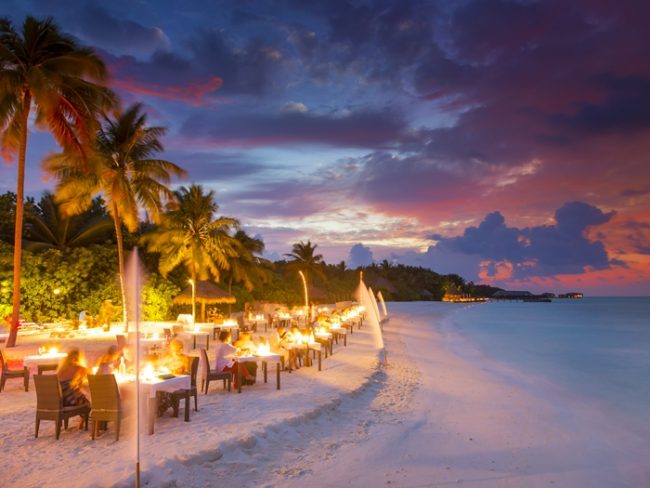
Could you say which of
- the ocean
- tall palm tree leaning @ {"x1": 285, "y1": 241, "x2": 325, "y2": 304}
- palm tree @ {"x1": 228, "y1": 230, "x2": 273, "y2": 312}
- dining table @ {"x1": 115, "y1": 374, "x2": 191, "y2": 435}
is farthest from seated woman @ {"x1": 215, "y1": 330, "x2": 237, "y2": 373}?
tall palm tree leaning @ {"x1": 285, "y1": 241, "x2": 325, "y2": 304}

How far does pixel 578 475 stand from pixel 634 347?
2674 cm

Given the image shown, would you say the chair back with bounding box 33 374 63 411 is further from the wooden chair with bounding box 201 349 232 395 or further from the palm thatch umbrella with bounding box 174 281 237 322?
the palm thatch umbrella with bounding box 174 281 237 322

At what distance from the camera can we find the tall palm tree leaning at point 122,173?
66.9 ft

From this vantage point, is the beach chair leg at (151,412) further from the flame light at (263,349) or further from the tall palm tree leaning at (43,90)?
the tall palm tree leaning at (43,90)

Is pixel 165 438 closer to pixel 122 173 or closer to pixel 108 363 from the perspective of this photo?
pixel 108 363

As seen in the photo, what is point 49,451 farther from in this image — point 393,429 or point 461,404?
point 461,404

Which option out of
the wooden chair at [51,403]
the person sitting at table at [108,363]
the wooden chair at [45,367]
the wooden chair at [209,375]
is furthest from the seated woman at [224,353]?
the wooden chair at [51,403]

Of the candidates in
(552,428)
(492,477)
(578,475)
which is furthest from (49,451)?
(552,428)

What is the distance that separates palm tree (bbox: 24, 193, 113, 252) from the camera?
24.4 m

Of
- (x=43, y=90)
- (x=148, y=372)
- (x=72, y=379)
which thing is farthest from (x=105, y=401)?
(x=43, y=90)

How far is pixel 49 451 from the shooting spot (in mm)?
6559

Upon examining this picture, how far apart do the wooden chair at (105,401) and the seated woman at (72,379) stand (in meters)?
0.41

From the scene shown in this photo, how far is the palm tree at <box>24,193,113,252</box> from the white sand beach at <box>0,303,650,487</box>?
51.4 ft

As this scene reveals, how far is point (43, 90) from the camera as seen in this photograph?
14047 mm
